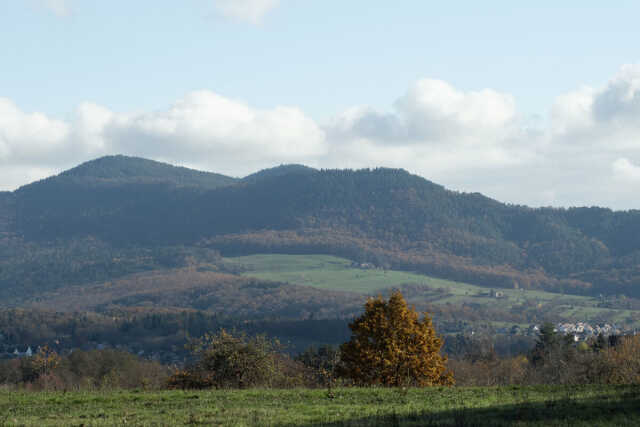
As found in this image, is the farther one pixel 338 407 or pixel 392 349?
pixel 392 349

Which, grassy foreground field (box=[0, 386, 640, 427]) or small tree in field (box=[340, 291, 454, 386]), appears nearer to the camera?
Answer: grassy foreground field (box=[0, 386, 640, 427])

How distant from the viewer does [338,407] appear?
74.9 ft

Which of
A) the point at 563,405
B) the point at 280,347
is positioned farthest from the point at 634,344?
the point at 563,405

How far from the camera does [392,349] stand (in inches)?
1481

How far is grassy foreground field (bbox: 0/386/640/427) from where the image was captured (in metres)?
19.5

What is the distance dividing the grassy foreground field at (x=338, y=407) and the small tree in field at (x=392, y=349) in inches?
377

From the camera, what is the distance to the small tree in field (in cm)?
3703

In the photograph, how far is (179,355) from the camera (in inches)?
7116

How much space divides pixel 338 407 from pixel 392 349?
1508 centimetres

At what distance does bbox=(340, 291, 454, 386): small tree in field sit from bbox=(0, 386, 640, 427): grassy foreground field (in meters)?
9.59

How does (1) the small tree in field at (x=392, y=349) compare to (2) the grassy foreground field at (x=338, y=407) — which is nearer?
(2) the grassy foreground field at (x=338, y=407)

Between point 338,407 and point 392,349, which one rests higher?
point 392,349

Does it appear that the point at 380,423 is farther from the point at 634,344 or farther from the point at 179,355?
the point at 179,355

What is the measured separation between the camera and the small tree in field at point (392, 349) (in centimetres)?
3703
